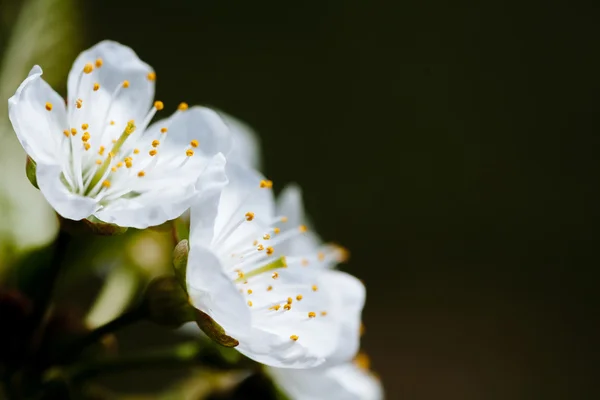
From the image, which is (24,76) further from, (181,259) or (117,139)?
(181,259)

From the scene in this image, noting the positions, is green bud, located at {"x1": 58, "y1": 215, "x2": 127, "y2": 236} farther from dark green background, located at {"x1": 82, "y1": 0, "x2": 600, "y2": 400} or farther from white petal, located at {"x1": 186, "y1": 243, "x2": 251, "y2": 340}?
dark green background, located at {"x1": 82, "y1": 0, "x2": 600, "y2": 400}

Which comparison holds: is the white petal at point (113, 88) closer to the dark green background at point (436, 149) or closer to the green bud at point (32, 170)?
the green bud at point (32, 170)

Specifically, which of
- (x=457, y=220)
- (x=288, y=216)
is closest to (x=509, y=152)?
(x=457, y=220)

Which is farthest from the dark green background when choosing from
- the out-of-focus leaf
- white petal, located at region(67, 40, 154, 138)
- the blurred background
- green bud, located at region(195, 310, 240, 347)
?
green bud, located at region(195, 310, 240, 347)

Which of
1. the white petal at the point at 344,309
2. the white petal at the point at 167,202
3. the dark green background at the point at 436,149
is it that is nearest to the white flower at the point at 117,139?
the white petal at the point at 167,202

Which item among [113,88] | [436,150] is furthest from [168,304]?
[436,150]
